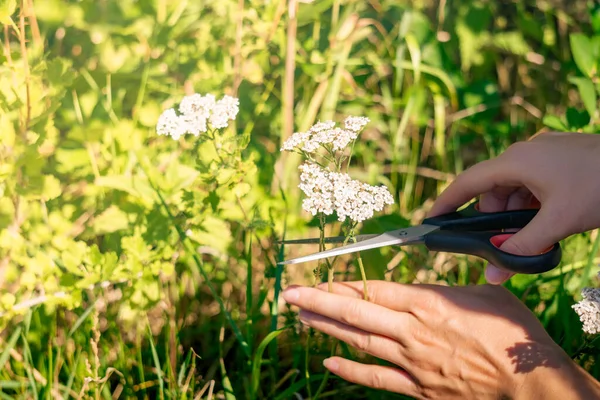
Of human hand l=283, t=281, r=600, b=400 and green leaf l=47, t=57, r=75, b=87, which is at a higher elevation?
green leaf l=47, t=57, r=75, b=87

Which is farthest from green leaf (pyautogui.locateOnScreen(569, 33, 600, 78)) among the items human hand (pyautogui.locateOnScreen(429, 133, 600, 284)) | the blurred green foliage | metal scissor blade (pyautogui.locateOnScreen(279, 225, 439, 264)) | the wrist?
the wrist

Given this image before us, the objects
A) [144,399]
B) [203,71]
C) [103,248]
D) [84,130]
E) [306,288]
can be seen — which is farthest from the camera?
[203,71]

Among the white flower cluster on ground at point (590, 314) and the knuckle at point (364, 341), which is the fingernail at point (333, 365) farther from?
the white flower cluster on ground at point (590, 314)

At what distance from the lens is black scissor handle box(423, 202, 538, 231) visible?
1.22 metres

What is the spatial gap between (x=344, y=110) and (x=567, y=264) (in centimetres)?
79

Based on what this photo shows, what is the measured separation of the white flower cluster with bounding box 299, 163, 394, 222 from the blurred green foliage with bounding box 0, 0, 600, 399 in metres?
0.20

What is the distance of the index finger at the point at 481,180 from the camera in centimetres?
118

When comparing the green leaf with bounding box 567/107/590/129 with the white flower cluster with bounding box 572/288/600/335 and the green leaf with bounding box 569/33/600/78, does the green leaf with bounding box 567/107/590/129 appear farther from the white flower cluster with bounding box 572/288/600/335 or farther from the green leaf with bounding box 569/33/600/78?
the white flower cluster with bounding box 572/288/600/335

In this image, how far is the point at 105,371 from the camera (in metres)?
1.43

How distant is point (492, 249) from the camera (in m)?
1.10

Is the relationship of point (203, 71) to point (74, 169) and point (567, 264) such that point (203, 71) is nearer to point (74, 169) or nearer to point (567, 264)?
point (74, 169)

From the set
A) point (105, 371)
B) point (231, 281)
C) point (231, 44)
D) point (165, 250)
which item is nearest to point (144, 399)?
point (105, 371)

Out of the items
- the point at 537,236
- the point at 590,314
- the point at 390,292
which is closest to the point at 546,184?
the point at 537,236

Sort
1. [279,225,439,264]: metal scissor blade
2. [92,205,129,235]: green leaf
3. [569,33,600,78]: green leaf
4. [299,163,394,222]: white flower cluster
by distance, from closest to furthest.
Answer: [299,163,394,222]: white flower cluster < [279,225,439,264]: metal scissor blade < [92,205,129,235]: green leaf < [569,33,600,78]: green leaf
